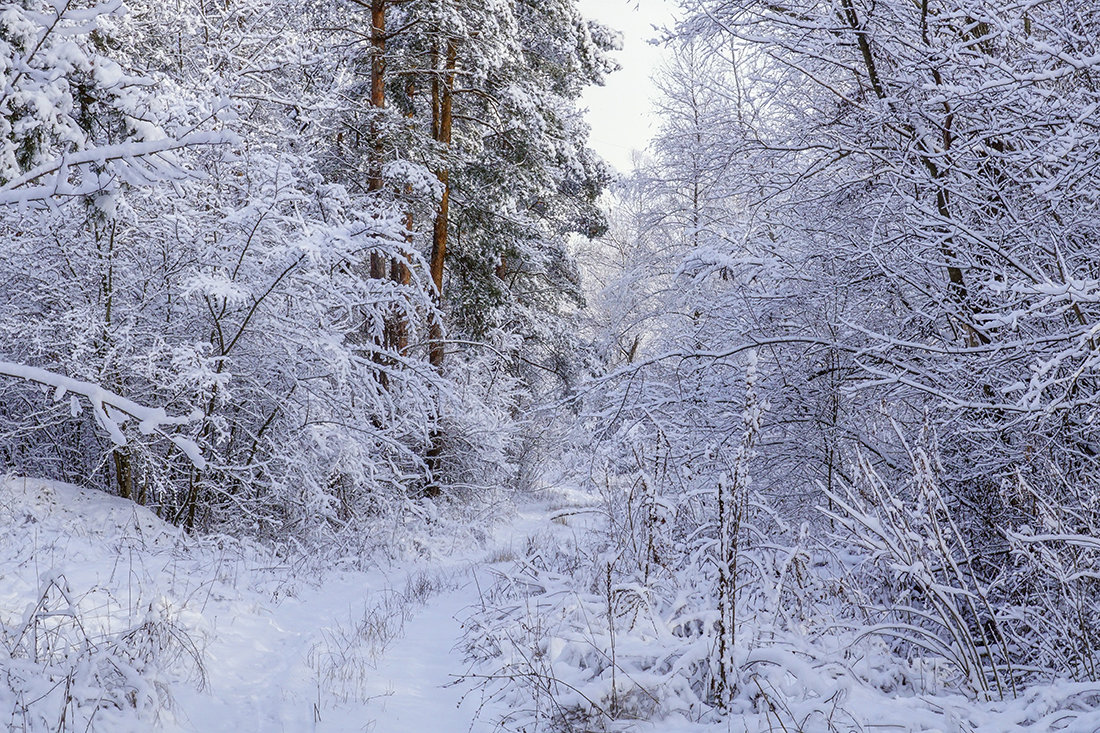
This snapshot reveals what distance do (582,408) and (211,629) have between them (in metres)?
4.16

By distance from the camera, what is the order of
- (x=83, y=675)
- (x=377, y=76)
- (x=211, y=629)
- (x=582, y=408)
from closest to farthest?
(x=83, y=675), (x=211, y=629), (x=582, y=408), (x=377, y=76)

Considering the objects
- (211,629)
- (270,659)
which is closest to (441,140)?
(211,629)

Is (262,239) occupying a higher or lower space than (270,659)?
higher

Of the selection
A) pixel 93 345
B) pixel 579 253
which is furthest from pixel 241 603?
pixel 579 253

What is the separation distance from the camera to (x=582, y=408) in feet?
25.3

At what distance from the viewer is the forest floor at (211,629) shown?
3.36 m

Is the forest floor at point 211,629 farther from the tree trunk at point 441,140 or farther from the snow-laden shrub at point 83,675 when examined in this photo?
the tree trunk at point 441,140

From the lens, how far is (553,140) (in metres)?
14.2

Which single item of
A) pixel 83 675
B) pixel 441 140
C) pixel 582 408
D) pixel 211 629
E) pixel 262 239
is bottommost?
pixel 211 629

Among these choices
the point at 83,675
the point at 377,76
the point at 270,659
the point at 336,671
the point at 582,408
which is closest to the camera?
the point at 83,675

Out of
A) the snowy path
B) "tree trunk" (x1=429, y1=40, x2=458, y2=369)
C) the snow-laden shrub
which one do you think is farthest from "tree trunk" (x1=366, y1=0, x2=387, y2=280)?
the snow-laden shrub

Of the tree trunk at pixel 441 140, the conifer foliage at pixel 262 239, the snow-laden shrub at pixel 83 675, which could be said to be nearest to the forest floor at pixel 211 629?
the snow-laden shrub at pixel 83 675

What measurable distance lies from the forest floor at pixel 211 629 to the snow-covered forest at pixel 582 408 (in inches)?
1.4

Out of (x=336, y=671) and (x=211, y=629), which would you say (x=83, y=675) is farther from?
(x=211, y=629)
